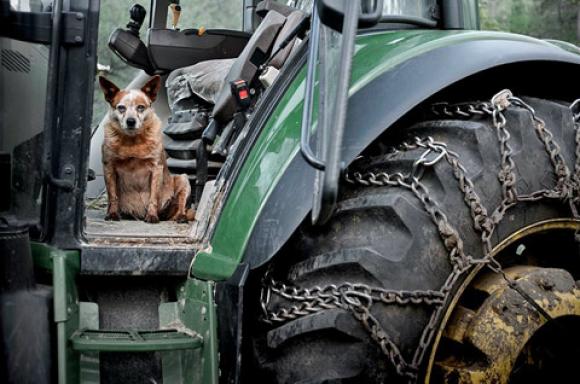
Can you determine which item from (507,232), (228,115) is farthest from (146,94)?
(507,232)

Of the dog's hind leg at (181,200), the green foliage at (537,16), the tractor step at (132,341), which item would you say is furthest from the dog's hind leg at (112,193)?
the green foliage at (537,16)

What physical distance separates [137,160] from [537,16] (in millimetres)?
13058

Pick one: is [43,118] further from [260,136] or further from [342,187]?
[342,187]

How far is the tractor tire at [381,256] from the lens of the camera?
182 cm

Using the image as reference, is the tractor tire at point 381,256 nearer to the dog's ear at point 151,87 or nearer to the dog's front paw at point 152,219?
the dog's front paw at point 152,219

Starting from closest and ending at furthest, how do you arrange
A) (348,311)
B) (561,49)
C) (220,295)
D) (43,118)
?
(348,311), (220,295), (43,118), (561,49)

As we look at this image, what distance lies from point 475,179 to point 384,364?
1.74 feet

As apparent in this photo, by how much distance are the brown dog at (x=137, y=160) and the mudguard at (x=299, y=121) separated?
44.7 inches

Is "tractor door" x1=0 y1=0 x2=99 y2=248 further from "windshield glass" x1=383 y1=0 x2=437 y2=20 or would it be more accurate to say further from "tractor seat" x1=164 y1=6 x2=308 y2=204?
A: "tractor seat" x1=164 y1=6 x2=308 y2=204

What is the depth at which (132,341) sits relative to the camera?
1.89 meters

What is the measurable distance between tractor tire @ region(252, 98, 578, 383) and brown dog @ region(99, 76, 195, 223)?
1.29 meters

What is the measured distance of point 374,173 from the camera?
200cm

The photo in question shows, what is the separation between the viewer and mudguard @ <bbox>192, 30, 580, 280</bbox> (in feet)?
6.26

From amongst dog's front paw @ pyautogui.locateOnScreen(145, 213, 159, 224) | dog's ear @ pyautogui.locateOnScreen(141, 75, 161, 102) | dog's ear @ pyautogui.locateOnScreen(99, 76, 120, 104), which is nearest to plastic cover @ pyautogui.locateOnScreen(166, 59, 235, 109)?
dog's ear @ pyautogui.locateOnScreen(141, 75, 161, 102)
